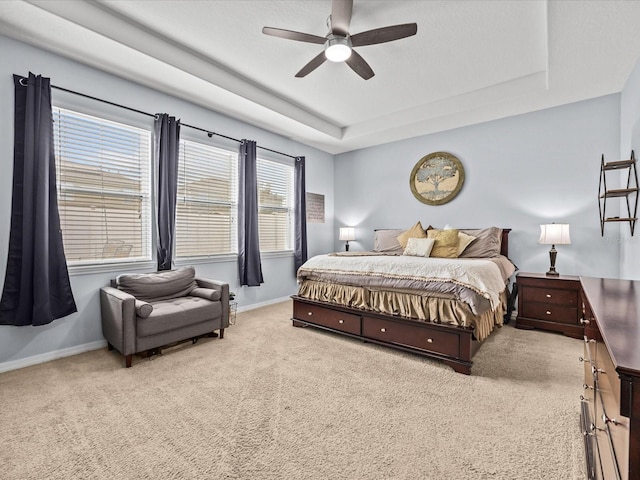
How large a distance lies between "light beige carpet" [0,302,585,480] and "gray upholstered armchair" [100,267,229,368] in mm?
217

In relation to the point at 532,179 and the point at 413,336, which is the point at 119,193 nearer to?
the point at 413,336

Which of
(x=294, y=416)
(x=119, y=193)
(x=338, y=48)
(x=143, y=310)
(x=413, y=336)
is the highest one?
(x=338, y=48)

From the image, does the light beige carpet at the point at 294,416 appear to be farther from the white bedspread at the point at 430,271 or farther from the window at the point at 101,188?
the window at the point at 101,188

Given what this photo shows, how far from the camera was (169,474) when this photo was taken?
1.46 metres

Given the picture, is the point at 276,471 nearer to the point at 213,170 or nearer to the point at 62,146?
the point at 62,146

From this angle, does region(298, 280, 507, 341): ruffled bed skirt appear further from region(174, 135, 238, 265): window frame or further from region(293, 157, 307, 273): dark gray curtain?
region(293, 157, 307, 273): dark gray curtain

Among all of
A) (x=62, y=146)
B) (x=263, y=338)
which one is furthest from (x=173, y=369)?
(x=62, y=146)

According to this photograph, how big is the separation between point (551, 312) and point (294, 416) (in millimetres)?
3165

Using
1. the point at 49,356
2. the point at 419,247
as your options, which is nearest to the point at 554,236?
the point at 419,247

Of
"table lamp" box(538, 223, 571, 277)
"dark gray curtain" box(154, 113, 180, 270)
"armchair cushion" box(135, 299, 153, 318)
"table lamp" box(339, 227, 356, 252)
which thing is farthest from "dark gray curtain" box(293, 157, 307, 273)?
"table lamp" box(538, 223, 571, 277)

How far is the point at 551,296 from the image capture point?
3.44m

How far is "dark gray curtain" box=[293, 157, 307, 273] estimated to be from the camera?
517 centimetres

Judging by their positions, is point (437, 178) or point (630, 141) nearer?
point (630, 141)

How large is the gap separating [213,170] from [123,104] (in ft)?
3.93
